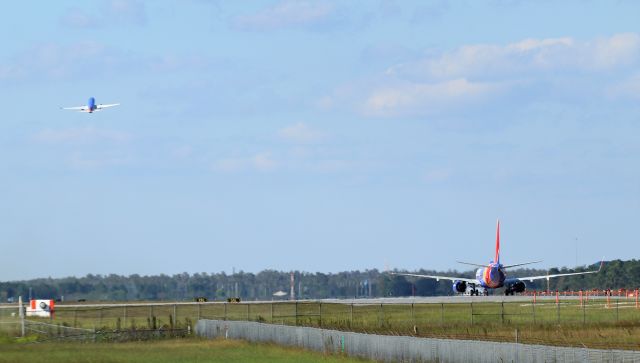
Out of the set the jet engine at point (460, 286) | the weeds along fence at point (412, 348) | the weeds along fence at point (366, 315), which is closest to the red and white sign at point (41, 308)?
the weeds along fence at point (366, 315)

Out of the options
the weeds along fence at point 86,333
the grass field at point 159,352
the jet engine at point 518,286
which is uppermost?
the jet engine at point 518,286

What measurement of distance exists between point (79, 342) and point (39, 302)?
2017cm

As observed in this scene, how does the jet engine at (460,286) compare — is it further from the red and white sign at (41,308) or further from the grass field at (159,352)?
the grass field at (159,352)

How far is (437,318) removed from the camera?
92812 millimetres

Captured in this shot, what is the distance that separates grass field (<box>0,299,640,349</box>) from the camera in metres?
63.8

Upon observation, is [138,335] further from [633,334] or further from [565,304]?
[565,304]

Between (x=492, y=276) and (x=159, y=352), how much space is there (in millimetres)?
85167

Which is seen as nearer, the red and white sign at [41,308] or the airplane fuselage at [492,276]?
the red and white sign at [41,308]

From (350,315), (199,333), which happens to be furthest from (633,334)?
(350,315)

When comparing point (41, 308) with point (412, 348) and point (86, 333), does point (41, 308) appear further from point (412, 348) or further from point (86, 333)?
point (412, 348)

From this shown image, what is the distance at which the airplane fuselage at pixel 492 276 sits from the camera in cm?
14000

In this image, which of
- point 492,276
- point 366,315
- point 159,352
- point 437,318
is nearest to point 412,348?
point 159,352

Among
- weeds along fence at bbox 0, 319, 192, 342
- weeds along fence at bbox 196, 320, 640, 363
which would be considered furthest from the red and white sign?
weeds along fence at bbox 196, 320, 640, 363

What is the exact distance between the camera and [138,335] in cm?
7369
